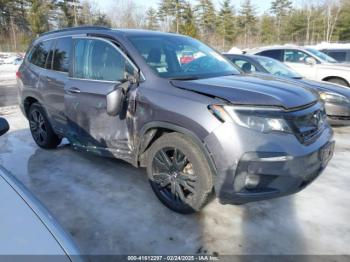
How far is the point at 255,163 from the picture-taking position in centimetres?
267

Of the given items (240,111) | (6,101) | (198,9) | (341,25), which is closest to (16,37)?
(198,9)

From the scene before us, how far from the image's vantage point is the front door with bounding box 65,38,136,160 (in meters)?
3.61

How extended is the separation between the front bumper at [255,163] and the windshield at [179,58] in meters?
1.00

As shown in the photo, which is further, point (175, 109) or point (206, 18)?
point (206, 18)

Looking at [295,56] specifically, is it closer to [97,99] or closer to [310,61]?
[310,61]

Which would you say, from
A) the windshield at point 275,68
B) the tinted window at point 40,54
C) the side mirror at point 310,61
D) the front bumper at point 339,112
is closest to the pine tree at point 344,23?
the side mirror at point 310,61

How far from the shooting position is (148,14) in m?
56.8

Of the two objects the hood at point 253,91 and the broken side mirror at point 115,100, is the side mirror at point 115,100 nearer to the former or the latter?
the broken side mirror at point 115,100

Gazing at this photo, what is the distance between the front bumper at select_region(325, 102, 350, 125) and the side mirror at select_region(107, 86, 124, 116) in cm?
434

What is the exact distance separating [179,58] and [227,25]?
50887 millimetres

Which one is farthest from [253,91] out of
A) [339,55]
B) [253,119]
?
[339,55]

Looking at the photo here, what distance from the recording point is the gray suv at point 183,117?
2719mm

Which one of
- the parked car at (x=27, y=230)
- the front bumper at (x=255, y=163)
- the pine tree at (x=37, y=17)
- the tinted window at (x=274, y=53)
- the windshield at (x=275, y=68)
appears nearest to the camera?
the parked car at (x=27, y=230)

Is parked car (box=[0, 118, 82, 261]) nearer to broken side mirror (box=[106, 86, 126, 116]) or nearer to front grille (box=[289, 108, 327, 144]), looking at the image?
broken side mirror (box=[106, 86, 126, 116])
